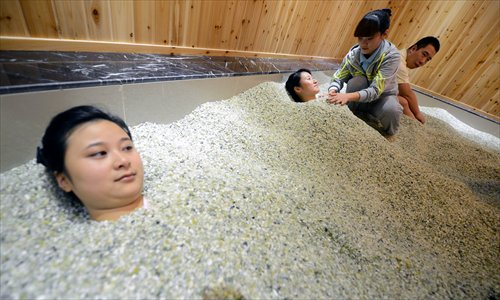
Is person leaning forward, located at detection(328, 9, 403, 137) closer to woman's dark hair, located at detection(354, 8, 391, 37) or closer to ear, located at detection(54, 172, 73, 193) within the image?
woman's dark hair, located at detection(354, 8, 391, 37)

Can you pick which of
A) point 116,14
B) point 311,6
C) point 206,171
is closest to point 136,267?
point 206,171

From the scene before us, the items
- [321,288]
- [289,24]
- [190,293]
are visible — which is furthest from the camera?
[289,24]

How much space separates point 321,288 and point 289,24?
3082 millimetres

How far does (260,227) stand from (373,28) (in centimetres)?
182

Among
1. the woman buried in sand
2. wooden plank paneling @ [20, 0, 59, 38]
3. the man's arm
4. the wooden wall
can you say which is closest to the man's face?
the man's arm

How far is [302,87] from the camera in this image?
91.7 inches

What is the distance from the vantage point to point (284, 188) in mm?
1191

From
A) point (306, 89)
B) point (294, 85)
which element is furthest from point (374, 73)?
point (294, 85)

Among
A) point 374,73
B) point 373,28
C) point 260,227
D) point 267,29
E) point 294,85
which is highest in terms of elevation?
point 373,28

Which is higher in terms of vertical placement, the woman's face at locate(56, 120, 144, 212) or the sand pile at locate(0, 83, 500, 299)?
the woman's face at locate(56, 120, 144, 212)

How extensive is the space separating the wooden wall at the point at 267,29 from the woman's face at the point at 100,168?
3.18ft

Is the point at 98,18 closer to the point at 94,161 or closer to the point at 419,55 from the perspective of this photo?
the point at 94,161

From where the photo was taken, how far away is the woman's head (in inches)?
71.4

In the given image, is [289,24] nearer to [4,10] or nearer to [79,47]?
[79,47]
